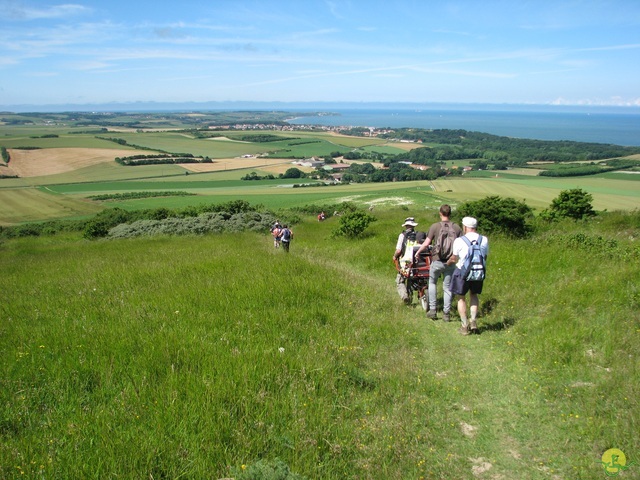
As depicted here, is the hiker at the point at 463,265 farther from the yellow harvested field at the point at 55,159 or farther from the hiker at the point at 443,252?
the yellow harvested field at the point at 55,159

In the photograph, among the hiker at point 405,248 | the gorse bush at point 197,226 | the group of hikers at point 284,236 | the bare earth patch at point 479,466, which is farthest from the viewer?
the gorse bush at point 197,226

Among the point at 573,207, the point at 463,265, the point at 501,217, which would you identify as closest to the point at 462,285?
the point at 463,265

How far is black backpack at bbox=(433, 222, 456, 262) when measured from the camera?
775 centimetres

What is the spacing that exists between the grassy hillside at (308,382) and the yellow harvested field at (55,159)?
92.5 m

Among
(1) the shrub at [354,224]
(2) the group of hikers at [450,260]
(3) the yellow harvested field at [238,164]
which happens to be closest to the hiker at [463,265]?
(2) the group of hikers at [450,260]

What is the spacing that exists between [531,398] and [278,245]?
1331cm

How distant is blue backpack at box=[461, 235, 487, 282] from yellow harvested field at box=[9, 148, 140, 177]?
A: 94.8 m

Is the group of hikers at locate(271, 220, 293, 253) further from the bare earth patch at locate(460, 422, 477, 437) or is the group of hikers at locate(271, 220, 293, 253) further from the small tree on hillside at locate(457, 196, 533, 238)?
the bare earth patch at locate(460, 422, 477, 437)

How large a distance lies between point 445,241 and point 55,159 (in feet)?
360

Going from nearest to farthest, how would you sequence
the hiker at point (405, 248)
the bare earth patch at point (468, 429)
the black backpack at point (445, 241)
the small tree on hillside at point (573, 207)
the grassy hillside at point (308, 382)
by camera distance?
1. the grassy hillside at point (308, 382)
2. the bare earth patch at point (468, 429)
3. the black backpack at point (445, 241)
4. the hiker at point (405, 248)
5. the small tree on hillside at point (573, 207)

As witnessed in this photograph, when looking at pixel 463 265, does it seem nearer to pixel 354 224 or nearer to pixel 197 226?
pixel 354 224

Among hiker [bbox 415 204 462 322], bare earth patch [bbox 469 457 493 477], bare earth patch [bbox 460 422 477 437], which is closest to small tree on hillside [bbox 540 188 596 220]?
hiker [bbox 415 204 462 322]

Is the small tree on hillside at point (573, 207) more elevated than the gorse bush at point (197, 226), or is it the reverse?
the small tree on hillside at point (573, 207)

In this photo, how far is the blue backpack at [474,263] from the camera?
7.07m
